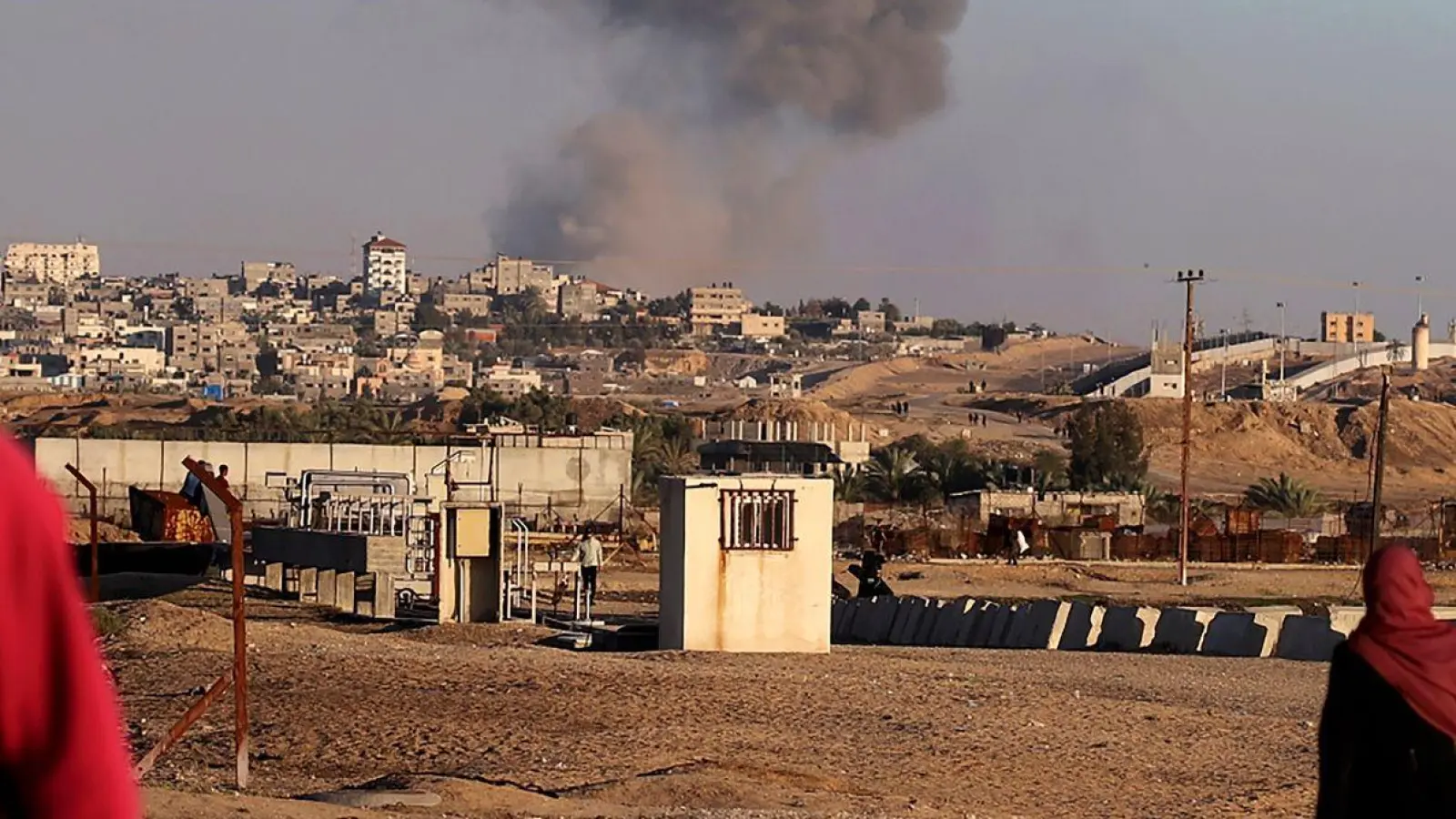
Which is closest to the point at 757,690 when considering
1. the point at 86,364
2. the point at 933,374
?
the point at 933,374

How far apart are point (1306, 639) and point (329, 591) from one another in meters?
11.4

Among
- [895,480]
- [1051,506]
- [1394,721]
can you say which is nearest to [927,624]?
[1394,721]

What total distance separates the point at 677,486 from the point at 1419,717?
55.5 feet

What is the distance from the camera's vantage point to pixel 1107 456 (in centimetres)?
7725

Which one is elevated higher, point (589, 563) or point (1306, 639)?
point (589, 563)

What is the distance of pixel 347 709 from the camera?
1611 cm

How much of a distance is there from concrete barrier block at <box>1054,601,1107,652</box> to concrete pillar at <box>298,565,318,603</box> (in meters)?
9.19

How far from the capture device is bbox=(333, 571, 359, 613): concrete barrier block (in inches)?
1086

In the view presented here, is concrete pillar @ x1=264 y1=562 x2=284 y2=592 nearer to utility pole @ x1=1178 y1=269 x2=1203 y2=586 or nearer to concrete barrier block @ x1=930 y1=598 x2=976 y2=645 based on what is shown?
concrete barrier block @ x1=930 y1=598 x2=976 y2=645

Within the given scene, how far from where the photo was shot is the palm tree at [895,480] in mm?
67188

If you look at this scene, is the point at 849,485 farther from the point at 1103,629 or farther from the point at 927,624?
the point at 1103,629

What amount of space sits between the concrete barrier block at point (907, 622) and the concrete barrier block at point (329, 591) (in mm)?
6667

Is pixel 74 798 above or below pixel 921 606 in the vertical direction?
above

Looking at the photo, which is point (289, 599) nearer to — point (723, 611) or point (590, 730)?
point (723, 611)
